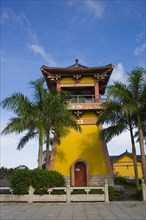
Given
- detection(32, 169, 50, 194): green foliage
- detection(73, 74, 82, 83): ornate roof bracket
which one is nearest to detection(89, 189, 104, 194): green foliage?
detection(32, 169, 50, 194): green foliage

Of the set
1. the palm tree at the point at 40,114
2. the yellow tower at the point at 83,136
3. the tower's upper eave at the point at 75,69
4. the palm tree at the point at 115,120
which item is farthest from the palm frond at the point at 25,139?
the tower's upper eave at the point at 75,69

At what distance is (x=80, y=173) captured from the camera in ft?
67.6

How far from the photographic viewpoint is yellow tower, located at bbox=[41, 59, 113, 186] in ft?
66.9

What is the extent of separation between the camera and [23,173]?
14.3 metres

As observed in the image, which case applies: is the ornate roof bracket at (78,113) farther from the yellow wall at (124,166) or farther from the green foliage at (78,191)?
the yellow wall at (124,166)

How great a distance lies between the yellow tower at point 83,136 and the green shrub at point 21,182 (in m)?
6.56

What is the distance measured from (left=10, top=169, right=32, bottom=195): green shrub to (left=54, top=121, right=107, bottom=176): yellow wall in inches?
257

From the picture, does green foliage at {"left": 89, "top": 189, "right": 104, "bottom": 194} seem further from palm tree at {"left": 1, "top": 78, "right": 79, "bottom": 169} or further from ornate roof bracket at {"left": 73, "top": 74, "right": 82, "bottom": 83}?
ornate roof bracket at {"left": 73, "top": 74, "right": 82, "bottom": 83}

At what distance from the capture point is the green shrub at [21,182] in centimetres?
1393

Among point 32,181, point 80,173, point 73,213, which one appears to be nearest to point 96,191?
point 32,181

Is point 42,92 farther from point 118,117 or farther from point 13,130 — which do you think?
point 118,117

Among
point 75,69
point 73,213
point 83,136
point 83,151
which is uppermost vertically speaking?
point 75,69

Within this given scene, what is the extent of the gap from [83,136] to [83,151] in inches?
51.5

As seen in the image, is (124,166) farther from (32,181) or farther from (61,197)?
(32,181)
